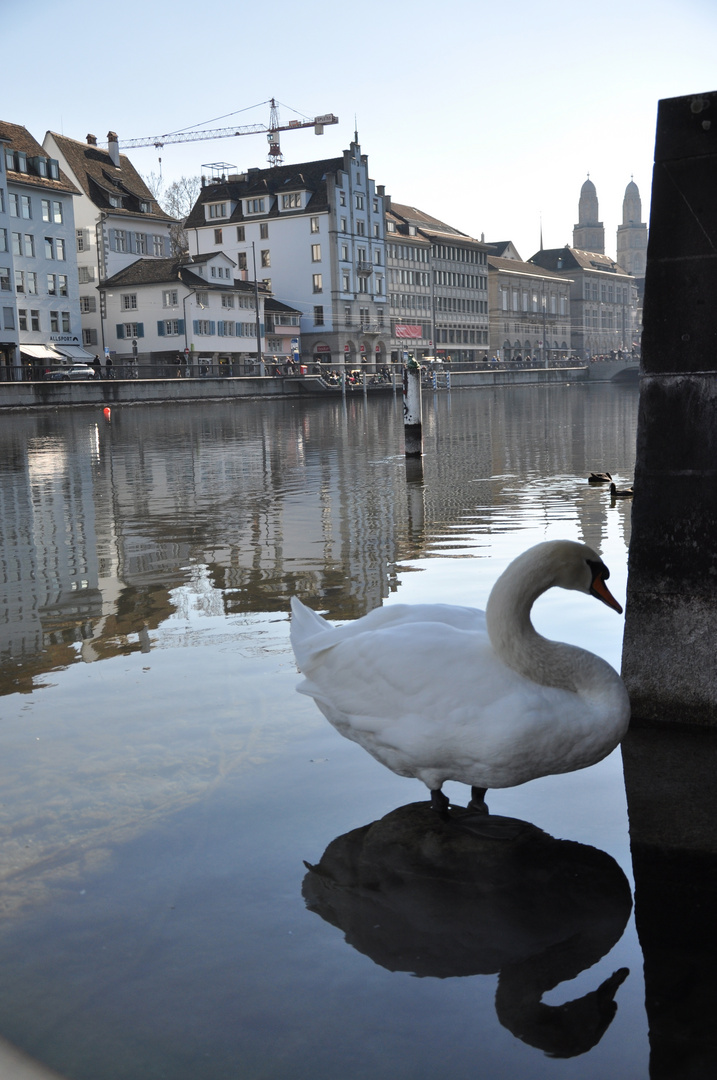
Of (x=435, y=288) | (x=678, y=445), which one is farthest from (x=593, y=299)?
(x=678, y=445)

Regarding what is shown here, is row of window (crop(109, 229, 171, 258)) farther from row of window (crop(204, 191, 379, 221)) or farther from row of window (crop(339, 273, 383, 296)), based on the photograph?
row of window (crop(339, 273, 383, 296))

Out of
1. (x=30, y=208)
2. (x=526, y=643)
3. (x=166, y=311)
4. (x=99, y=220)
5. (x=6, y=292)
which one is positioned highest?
(x=99, y=220)

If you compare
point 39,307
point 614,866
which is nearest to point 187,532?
point 614,866

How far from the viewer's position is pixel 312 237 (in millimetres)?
92625

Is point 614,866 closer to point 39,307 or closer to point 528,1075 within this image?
point 528,1075

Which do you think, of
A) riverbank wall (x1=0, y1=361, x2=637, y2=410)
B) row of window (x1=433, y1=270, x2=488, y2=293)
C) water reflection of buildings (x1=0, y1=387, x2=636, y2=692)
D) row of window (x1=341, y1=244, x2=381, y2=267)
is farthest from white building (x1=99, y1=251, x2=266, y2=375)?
water reflection of buildings (x1=0, y1=387, x2=636, y2=692)

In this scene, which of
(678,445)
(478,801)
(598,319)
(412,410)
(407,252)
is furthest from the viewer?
(598,319)

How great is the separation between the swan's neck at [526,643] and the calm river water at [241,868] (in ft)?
2.01

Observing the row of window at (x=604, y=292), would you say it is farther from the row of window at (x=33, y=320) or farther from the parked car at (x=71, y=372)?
the parked car at (x=71, y=372)

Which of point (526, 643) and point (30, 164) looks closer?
point (526, 643)

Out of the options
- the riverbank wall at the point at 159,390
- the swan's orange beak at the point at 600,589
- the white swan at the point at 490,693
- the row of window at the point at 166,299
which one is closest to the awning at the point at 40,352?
the row of window at the point at 166,299

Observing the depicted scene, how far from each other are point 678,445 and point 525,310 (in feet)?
443

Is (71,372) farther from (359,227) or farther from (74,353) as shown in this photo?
(359,227)

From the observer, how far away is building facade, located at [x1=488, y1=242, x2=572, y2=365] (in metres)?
126
